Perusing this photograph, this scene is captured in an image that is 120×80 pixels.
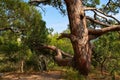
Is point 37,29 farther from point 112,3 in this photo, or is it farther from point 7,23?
point 112,3

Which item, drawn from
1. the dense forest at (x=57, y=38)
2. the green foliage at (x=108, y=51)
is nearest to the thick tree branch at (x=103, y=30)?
the dense forest at (x=57, y=38)

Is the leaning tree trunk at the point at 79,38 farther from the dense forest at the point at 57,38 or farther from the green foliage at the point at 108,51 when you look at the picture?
the green foliage at the point at 108,51

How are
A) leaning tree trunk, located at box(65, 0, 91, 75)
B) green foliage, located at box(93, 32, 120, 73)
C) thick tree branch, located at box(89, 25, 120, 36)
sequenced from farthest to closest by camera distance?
green foliage, located at box(93, 32, 120, 73), thick tree branch, located at box(89, 25, 120, 36), leaning tree trunk, located at box(65, 0, 91, 75)

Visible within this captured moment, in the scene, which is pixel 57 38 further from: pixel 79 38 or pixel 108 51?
pixel 108 51

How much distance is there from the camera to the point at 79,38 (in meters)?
11.6

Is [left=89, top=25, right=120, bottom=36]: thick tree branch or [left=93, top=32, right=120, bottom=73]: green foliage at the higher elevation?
[left=89, top=25, right=120, bottom=36]: thick tree branch

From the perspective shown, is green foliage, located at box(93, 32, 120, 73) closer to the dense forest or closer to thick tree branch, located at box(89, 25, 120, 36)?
the dense forest

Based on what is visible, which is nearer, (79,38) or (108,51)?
(79,38)

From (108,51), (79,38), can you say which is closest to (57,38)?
(79,38)

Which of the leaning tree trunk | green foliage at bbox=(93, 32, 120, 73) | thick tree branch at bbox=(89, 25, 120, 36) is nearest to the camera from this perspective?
the leaning tree trunk

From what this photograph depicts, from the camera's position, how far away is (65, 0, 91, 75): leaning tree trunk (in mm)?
11570

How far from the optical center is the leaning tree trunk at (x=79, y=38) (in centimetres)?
1157

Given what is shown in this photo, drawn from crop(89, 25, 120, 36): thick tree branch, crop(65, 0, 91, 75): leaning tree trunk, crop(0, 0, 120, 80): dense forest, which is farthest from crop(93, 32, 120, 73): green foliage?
crop(65, 0, 91, 75): leaning tree trunk

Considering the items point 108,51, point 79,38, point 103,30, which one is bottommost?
point 108,51
